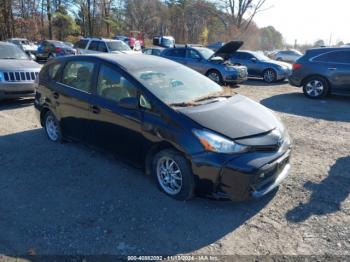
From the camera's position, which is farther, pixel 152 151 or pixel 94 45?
pixel 94 45

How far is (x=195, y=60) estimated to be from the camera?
1366 cm

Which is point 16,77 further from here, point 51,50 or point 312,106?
point 51,50

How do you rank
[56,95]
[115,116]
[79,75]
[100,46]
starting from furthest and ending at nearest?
[100,46] < [56,95] < [79,75] < [115,116]

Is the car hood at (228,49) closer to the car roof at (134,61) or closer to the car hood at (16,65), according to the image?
the car hood at (16,65)

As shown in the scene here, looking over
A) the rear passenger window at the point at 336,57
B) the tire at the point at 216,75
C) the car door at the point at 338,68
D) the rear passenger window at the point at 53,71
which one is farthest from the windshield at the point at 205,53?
the rear passenger window at the point at 53,71

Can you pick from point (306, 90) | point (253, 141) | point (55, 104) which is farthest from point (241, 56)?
point (253, 141)

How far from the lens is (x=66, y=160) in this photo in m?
4.99

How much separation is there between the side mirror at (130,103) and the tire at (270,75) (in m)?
12.1

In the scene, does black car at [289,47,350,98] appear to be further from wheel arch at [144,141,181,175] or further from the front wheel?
wheel arch at [144,141,181,175]

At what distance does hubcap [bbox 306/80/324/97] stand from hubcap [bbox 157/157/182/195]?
846cm

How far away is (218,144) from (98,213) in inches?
60.0

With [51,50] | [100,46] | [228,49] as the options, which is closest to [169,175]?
[228,49]

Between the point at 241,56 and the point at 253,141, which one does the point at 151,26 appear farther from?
the point at 253,141

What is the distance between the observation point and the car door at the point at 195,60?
13445 millimetres
